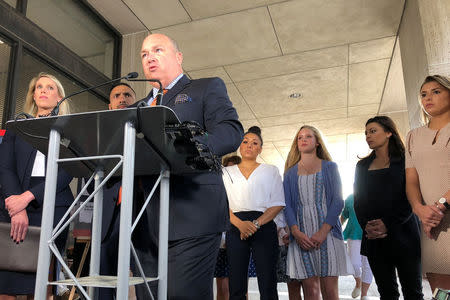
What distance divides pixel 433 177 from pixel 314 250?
0.88m

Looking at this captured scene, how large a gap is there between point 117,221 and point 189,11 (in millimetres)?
3091

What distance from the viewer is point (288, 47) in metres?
4.75

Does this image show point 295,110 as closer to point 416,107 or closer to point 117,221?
point 416,107

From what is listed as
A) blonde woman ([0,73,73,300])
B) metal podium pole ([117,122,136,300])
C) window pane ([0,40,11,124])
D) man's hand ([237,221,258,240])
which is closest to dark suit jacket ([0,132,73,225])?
blonde woman ([0,73,73,300])

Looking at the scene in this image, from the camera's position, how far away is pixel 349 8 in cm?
404

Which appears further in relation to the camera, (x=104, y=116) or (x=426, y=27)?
(x=426, y=27)

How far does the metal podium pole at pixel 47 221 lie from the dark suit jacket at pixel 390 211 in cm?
185

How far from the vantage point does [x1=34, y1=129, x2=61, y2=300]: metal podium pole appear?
98cm

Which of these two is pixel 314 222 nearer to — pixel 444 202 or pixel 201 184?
pixel 444 202

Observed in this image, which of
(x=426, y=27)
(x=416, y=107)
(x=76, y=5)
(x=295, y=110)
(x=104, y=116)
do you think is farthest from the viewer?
(x=295, y=110)

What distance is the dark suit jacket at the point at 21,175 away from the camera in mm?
1780

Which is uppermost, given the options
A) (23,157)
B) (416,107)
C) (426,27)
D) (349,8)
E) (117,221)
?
(349,8)

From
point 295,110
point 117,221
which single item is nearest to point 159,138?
point 117,221

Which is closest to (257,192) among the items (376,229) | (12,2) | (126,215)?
(376,229)
